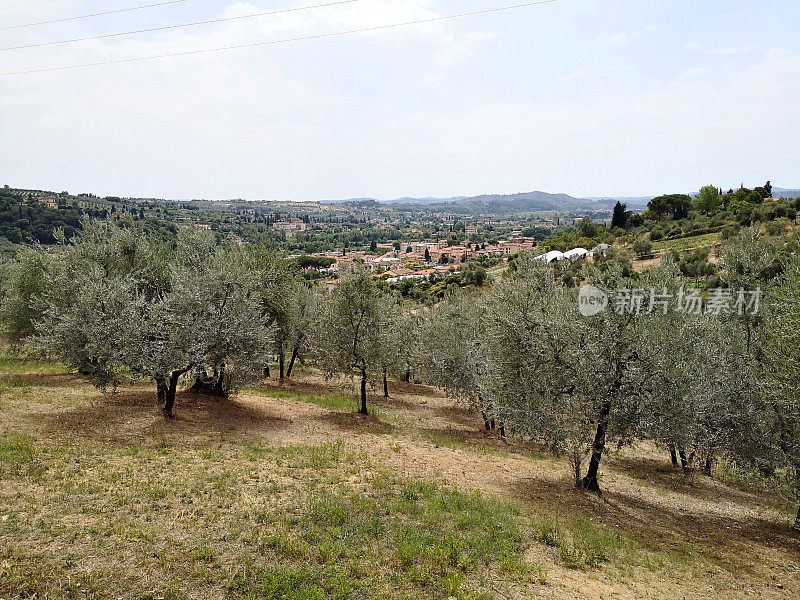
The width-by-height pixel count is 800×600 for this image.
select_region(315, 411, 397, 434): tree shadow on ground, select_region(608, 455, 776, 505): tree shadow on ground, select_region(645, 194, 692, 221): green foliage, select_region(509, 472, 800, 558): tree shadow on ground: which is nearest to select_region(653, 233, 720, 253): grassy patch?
select_region(645, 194, 692, 221): green foliage

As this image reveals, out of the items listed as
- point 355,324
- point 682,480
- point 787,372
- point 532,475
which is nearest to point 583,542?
point 532,475

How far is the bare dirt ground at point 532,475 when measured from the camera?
35.8 feet

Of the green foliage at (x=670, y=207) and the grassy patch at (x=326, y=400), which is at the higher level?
the green foliage at (x=670, y=207)

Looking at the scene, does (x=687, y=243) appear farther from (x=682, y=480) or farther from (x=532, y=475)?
(x=532, y=475)

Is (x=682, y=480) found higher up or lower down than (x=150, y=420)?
lower down

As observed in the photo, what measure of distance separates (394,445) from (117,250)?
21.6 metres

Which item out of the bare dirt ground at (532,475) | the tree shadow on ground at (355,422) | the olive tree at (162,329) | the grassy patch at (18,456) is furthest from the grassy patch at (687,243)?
the grassy patch at (18,456)

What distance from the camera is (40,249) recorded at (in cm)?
3334

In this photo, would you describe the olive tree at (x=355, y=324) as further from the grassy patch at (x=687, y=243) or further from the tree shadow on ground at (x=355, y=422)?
the grassy patch at (x=687, y=243)

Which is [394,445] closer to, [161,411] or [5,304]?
[161,411]

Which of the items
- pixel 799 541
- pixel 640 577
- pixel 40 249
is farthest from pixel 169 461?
pixel 40 249

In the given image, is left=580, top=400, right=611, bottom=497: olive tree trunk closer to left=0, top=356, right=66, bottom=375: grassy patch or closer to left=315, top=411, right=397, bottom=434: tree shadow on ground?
left=315, top=411, right=397, bottom=434: tree shadow on ground

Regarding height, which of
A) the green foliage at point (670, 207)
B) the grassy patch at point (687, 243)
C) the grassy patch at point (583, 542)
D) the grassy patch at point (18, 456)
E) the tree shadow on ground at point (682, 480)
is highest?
the green foliage at point (670, 207)

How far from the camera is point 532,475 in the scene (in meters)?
18.1
